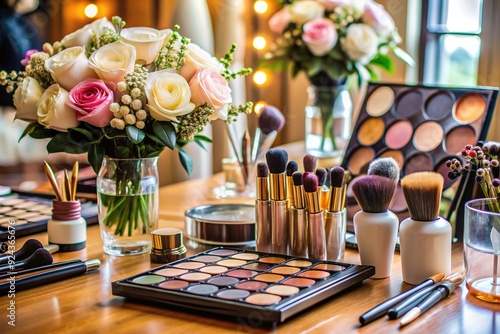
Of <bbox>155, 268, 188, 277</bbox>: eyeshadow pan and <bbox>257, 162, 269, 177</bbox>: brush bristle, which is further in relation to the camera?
<bbox>257, 162, 269, 177</bbox>: brush bristle

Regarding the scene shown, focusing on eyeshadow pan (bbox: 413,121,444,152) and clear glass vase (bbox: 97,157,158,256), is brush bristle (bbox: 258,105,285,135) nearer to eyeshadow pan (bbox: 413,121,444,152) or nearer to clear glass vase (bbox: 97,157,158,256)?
eyeshadow pan (bbox: 413,121,444,152)

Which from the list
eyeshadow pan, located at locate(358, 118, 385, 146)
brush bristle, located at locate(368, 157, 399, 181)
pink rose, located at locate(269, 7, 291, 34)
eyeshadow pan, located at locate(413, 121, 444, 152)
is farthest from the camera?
pink rose, located at locate(269, 7, 291, 34)

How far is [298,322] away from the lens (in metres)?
0.95

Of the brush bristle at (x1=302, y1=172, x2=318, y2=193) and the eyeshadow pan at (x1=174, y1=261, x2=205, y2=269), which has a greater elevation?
the brush bristle at (x1=302, y1=172, x2=318, y2=193)

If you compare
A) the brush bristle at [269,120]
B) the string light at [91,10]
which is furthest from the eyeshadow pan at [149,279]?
the string light at [91,10]

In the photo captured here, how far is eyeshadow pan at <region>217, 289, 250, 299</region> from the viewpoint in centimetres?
96

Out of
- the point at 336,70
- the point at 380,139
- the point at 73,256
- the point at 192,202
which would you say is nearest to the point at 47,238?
the point at 73,256

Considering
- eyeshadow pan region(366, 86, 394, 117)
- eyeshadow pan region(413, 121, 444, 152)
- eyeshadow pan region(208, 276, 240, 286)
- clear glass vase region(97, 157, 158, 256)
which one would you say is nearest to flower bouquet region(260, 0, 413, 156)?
eyeshadow pan region(366, 86, 394, 117)

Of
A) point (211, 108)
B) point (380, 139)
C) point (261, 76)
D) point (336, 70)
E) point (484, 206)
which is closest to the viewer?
point (484, 206)

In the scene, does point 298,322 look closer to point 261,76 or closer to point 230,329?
point 230,329

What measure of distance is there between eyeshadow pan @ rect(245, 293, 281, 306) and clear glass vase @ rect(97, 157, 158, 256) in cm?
37

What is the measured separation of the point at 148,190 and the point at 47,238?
23 centimetres

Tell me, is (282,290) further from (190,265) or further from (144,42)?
(144,42)

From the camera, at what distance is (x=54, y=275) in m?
1.11
